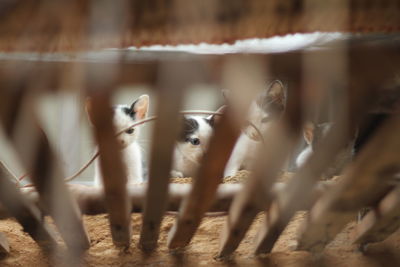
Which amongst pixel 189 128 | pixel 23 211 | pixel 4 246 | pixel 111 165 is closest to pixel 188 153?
pixel 189 128

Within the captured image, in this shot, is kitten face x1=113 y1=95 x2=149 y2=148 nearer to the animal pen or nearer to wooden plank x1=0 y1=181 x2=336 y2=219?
wooden plank x1=0 y1=181 x2=336 y2=219

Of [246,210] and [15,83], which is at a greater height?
[15,83]

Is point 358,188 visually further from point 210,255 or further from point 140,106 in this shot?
point 140,106

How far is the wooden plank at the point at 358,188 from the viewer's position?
1009 millimetres

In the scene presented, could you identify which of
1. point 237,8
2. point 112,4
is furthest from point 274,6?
point 112,4

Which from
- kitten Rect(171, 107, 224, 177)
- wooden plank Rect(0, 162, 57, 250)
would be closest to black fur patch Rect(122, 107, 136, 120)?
kitten Rect(171, 107, 224, 177)

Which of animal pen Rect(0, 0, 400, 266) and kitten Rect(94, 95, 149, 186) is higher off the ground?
animal pen Rect(0, 0, 400, 266)

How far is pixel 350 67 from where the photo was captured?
2.83ft

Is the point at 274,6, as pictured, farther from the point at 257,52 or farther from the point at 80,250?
the point at 80,250

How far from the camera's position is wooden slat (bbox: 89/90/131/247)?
0.88 meters

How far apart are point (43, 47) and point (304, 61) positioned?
483 mm

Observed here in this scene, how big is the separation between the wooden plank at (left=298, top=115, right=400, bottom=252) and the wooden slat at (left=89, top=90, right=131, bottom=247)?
0.53m

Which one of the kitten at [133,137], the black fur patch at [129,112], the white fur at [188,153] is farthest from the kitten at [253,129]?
the black fur patch at [129,112]

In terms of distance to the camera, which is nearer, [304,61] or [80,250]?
[304,61]
